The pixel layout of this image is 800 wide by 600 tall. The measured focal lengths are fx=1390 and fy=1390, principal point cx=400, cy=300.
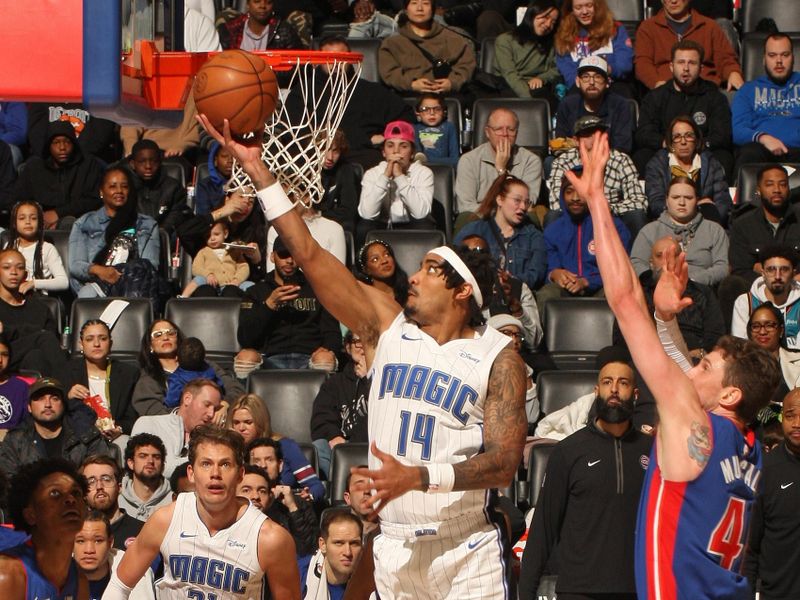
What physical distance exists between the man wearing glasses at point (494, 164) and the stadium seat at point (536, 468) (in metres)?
3.05

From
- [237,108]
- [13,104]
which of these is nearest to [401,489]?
[237,108]

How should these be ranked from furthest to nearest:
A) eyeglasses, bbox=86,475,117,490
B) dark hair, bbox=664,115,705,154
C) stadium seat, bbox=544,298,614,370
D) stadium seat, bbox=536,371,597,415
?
dark hair, bbox=664,115,705,154 < stadium seat, bbox=544,298,614,370 < stadium seat, bbox=536,371,597,415 < eyeglasses, bbox=86,475,117,490

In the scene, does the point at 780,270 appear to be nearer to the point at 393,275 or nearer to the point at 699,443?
the point at 393,275

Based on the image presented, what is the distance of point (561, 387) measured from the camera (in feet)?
30.4

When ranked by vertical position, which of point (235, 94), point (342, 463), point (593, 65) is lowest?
point (342, 463)

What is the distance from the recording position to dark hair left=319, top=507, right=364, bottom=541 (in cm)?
747

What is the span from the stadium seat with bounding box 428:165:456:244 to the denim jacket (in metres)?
2.28

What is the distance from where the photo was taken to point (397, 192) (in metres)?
10.8

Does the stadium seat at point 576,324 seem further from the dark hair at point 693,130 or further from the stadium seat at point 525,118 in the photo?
the stadium seat at point 525,118

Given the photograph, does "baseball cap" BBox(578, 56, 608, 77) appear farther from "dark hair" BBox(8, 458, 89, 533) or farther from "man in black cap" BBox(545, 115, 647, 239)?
"dark hair" BBox(8, 458, 89, 533)

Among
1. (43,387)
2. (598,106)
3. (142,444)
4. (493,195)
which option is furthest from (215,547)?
(598,106)

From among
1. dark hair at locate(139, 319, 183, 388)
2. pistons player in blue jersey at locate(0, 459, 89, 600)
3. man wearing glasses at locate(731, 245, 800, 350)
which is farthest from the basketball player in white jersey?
man wearing glasses at locate(731, 245, 800, 350)

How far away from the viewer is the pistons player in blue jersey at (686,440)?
15.4 feet

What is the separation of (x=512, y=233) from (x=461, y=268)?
17.1ft
